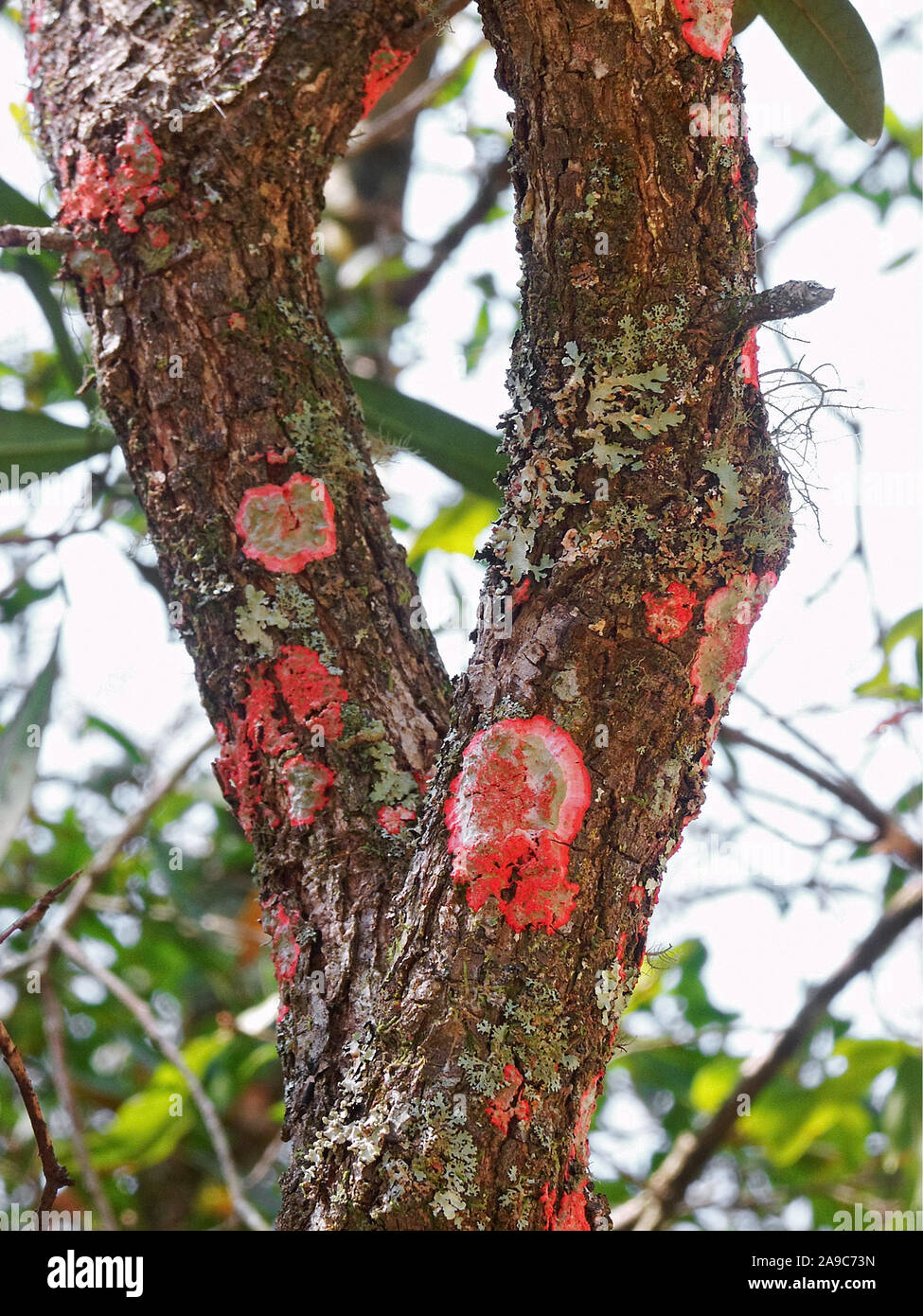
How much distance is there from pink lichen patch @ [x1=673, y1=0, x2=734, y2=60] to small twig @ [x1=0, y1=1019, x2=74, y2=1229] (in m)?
0.71

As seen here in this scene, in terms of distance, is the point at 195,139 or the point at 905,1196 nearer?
the point at 195,139

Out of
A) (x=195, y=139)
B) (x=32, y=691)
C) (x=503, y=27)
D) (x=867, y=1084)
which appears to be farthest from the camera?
(x=867, y=1084)

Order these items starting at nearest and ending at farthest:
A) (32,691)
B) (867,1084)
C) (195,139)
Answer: (195,139) → (32,691) → (867,1084)

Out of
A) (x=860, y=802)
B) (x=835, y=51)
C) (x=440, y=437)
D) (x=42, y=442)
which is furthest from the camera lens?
(x=860, y=802)

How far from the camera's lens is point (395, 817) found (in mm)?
783

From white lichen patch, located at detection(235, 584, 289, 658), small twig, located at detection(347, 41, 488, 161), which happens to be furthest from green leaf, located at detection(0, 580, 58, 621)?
white lichen patch, located at detection(235, 584, 289, 658)

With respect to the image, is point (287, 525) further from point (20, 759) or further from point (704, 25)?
point (20, 759)

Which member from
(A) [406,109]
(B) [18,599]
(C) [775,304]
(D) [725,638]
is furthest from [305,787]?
(A) [406,109]

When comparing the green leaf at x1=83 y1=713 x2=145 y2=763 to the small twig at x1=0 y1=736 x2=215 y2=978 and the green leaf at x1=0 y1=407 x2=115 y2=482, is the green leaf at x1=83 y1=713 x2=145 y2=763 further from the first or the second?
the green leaf at x1=0 y1=407 x2=115 y2=482

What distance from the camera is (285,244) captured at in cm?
90

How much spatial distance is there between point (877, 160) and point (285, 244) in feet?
6.93

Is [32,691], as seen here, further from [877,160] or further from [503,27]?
[877,160]

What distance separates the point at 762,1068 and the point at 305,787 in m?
1.24
